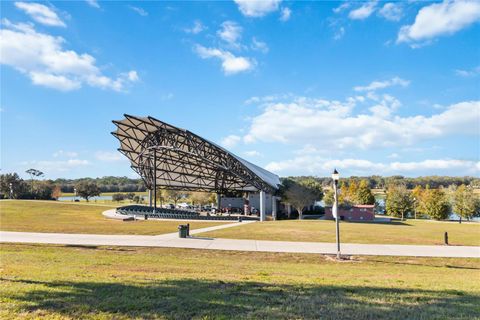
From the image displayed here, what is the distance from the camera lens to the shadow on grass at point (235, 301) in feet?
17.8

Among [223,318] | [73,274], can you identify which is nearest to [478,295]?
[223,318]

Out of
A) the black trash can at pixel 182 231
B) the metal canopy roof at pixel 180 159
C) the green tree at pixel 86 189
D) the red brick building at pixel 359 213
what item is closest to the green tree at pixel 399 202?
the red brick building at pixel 359 213

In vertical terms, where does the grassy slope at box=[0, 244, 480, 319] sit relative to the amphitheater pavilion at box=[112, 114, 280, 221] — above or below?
below

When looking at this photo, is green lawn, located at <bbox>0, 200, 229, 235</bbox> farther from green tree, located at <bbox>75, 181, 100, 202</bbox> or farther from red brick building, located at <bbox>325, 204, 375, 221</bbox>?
green tree, located at <bbox>75, 181, 100, 202</bbox>

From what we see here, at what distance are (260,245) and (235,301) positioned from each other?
Answer: 13.6 meters

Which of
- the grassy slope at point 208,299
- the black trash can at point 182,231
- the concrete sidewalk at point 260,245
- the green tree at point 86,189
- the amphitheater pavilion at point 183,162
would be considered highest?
the amphitheater pavilion at point 183,162

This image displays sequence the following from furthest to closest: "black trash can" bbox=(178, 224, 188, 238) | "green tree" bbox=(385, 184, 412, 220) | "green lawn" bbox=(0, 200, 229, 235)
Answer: "green tree" bbox=(385, 184, 412, 220), "green lawn" bbox=(0, 200, 229, 235), "black trash can" bbox=(178, 224, 188, 238)

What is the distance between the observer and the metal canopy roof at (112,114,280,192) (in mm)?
51281

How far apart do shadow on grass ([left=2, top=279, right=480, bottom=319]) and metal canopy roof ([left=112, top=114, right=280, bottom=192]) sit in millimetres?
42091

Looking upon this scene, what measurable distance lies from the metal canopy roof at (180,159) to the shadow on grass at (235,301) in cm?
4209

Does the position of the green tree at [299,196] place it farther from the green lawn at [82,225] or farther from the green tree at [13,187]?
the green tree at [13,187]

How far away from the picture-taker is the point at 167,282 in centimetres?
828

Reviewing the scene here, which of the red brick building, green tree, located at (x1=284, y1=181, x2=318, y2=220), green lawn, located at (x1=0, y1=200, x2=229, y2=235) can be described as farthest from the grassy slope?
the red brick building

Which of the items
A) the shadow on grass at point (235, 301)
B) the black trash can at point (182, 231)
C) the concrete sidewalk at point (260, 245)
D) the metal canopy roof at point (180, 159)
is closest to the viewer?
the shadow on grass at point (235, 301)
